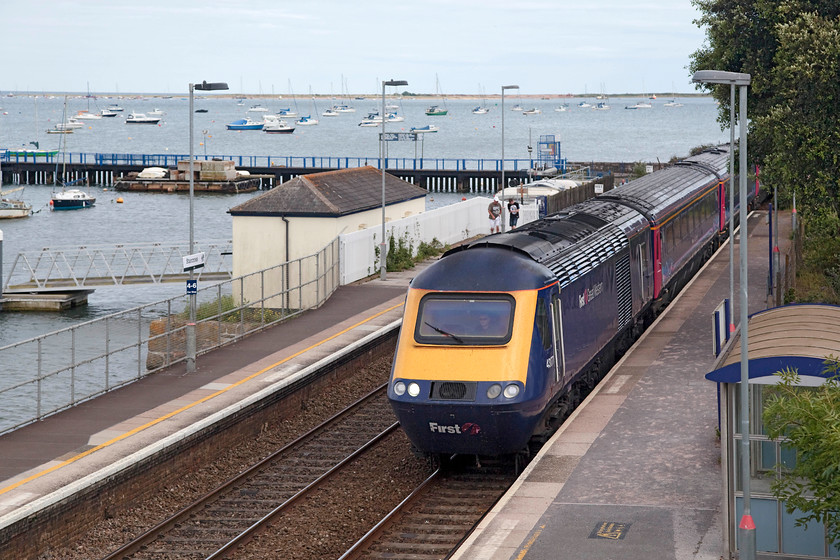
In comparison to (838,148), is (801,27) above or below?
above

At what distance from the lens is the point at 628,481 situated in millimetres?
16625

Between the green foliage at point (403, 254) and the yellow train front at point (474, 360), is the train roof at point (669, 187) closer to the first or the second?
the green foliage at point (403, 254)

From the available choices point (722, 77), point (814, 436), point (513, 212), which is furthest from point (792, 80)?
point (513, 212)

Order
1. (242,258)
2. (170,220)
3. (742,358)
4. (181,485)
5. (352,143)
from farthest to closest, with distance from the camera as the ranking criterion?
(352,143) → (170,220) → (242,258) → (181,485) → (742,358)

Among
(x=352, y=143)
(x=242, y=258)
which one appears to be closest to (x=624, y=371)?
(x=242, y=258)

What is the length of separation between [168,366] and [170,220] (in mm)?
69316

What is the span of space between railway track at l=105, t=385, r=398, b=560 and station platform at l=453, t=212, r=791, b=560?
3.89 metres

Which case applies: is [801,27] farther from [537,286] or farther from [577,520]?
[577,520]

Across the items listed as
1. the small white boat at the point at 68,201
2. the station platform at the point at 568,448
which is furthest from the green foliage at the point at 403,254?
the small white boat at the point at 68,201

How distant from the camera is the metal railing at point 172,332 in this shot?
80.7ft

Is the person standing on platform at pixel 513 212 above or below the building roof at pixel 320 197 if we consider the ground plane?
below

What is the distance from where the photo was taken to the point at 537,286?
57.2 ft

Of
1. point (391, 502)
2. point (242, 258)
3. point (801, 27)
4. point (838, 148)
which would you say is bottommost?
point (391, 502)

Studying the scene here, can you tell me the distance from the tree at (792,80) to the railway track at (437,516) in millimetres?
10738
